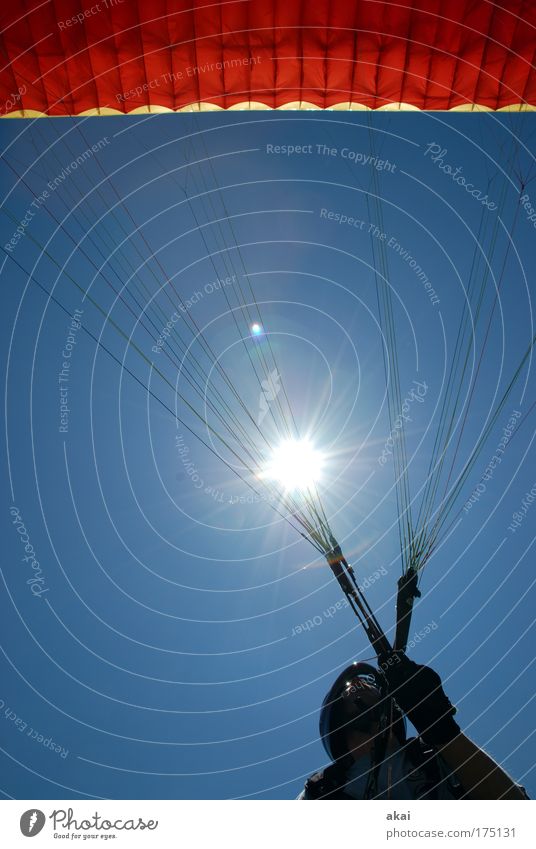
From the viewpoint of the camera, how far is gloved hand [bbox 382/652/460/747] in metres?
6.47

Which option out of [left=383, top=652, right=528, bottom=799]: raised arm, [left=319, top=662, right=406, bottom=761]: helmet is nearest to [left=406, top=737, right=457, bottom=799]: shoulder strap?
[left=319, top=662, right=406, bottom=761]: helmet

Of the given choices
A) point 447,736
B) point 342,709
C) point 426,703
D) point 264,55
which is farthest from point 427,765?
point 264,55

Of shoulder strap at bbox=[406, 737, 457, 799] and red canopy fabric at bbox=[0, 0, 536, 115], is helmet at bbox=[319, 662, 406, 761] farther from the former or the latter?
red canopy fabric at bbox=[0, 0, 536, 115]

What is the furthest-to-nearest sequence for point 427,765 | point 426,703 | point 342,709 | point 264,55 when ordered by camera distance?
point 264,55 < point 342,709 < point 427,765 < point 426,703

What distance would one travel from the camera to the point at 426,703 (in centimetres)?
650

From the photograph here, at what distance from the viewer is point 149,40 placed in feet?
27.1

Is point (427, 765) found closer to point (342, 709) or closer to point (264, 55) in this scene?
point (342, 709)

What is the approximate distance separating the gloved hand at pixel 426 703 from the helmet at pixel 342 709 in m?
0.57

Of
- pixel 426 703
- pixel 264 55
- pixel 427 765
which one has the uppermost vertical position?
pixel 264 55

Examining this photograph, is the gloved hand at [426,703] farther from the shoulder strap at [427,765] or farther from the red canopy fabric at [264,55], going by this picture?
the red canopy fabric at [264,55]

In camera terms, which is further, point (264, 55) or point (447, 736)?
point (264, 55)

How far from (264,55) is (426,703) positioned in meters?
9.04
